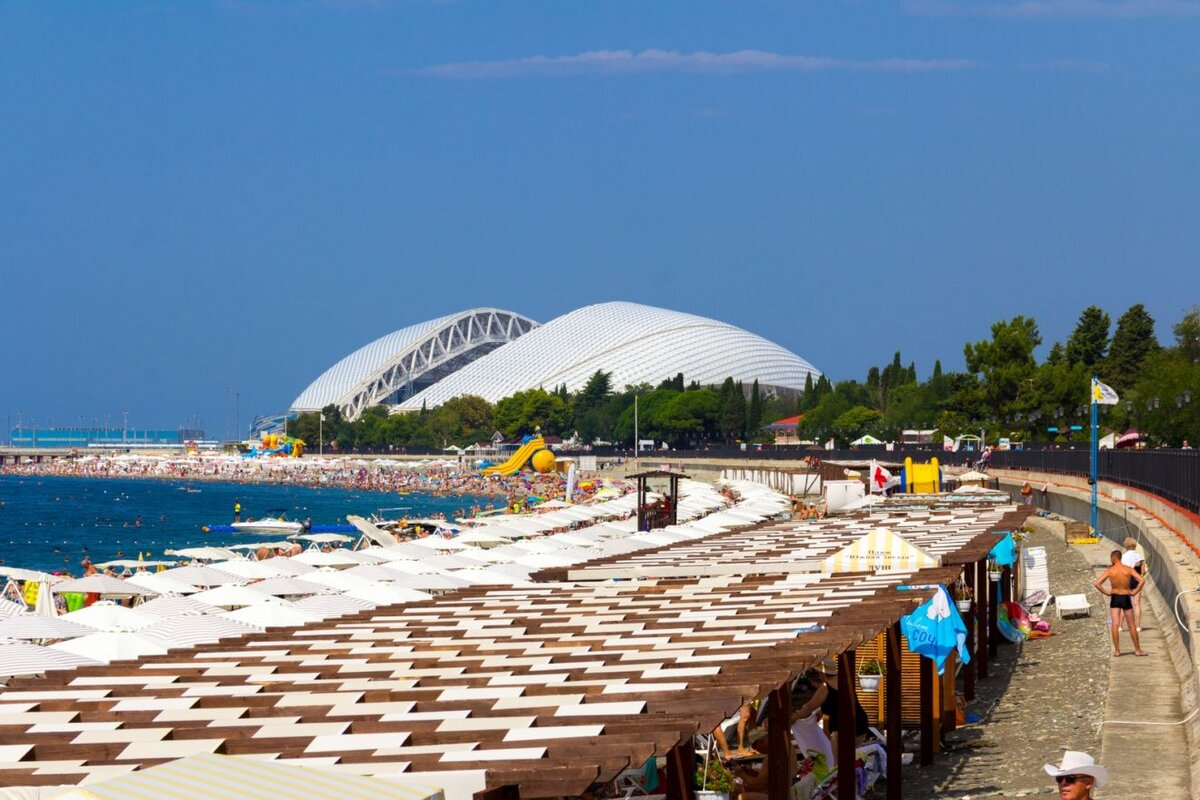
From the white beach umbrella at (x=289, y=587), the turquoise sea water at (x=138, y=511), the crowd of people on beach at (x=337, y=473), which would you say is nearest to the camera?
the white beach umbrella at (x=289, y=587)

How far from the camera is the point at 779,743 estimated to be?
10336 mm

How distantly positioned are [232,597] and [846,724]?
13.3 metres

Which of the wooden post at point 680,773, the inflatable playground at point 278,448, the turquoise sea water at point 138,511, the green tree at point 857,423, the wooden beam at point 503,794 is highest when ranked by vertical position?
the green tree at point 857,423

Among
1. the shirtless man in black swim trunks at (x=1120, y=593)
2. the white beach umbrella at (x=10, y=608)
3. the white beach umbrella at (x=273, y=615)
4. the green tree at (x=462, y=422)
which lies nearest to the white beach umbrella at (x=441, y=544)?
the white beach umbrella at (x=10, y=608)

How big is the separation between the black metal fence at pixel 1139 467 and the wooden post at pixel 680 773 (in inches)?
623

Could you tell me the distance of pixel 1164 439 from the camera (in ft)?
200

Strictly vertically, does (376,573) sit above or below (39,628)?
above

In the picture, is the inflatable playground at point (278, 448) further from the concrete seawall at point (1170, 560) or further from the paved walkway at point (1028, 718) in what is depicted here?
the paved walkway at point (1028, 718)

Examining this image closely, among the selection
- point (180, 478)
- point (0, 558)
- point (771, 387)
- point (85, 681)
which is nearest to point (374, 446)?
point (180, 478)

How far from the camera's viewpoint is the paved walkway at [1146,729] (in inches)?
524

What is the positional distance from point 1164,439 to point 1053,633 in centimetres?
3952

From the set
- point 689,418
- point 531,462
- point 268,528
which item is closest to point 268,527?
point 268,528

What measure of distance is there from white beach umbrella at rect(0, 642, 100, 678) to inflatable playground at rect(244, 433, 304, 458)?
14568 cm

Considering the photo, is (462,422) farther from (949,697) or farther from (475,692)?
(475,692)
